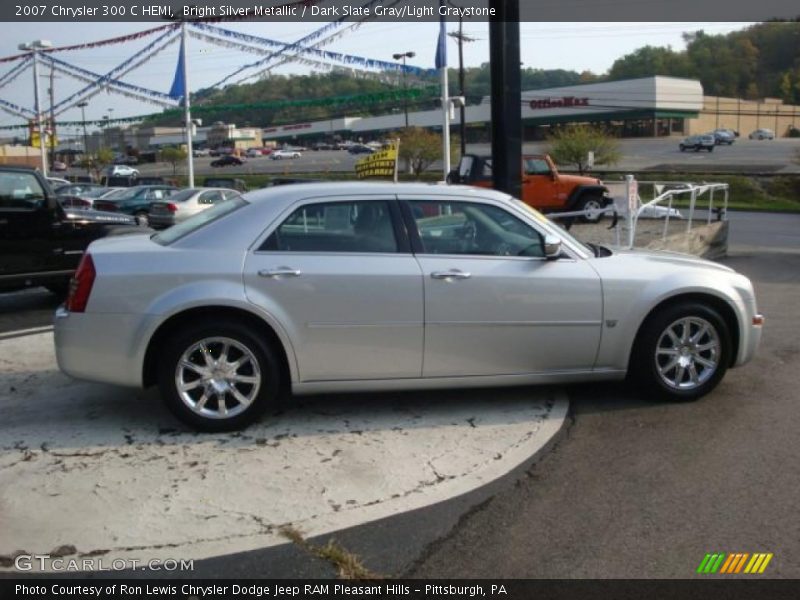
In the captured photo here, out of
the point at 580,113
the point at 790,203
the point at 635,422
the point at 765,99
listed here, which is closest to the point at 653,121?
the point at 580,113

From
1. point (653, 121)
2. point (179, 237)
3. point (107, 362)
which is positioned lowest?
point (107, 362)

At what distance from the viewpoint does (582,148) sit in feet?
160

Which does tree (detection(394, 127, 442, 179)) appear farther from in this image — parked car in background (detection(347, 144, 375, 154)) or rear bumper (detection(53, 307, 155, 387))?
rear bumper (detection(53, 307, 155, 387))

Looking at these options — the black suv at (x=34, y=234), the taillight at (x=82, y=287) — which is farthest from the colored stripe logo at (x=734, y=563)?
the black suv at (x=34, y=234)

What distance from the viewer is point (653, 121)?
81438 mm

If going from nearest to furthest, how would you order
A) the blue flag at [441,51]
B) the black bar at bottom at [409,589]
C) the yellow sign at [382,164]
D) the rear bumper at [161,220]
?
the black bar at bottom at [409,589], the yellow sign at [382,164], the blue flag at [441,51], the rear bumper at [161,220]

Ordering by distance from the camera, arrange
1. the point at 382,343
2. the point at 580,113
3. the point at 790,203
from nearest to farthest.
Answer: the point at 382,343 < the point at 790,203 < the point at 580,113

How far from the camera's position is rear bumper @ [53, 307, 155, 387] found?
487cm

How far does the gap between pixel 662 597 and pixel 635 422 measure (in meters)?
2.12

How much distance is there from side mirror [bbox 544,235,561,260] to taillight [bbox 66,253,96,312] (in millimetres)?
2858

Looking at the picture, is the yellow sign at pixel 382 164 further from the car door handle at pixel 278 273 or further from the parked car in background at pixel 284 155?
the parked car in background at pixel 284 155

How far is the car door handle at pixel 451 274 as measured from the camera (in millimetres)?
5098

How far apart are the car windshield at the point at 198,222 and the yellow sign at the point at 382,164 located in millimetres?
9338

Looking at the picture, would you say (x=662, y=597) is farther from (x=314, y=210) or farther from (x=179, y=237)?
(x=179, y=237)
